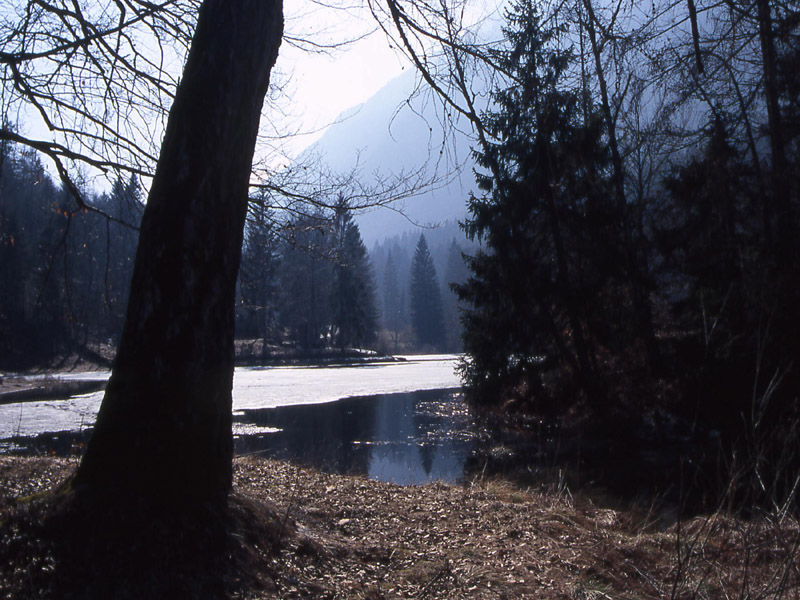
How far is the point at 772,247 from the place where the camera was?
34.3 ft

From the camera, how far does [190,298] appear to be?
3.22 m

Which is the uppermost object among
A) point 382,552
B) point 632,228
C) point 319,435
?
point 632,228

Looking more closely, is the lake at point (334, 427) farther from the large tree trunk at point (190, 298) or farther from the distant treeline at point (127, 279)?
the large tree trunk at point (190, 298)

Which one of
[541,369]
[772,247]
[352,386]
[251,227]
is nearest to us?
[251,227]

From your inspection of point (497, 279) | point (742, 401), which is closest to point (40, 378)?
point (497, 279)

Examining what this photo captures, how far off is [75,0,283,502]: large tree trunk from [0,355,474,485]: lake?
4.95 metres

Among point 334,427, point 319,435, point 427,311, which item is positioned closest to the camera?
point 319,435

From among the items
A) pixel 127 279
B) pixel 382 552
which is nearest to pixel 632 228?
pixel 382 552

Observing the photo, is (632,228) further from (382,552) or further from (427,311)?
(427,311)

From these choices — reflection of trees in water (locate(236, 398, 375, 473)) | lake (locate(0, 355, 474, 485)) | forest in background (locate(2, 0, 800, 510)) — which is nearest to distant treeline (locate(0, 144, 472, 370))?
forest in background (locate(2, 0, 800, 510))

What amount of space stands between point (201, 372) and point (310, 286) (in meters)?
49.9

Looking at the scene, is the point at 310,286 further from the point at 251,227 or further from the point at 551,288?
the point at 251,227

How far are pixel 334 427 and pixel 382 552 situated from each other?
11.0 m


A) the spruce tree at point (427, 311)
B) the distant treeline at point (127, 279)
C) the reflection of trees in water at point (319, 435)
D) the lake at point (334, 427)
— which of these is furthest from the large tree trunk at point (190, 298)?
the spruce tree at point (427, 311)
